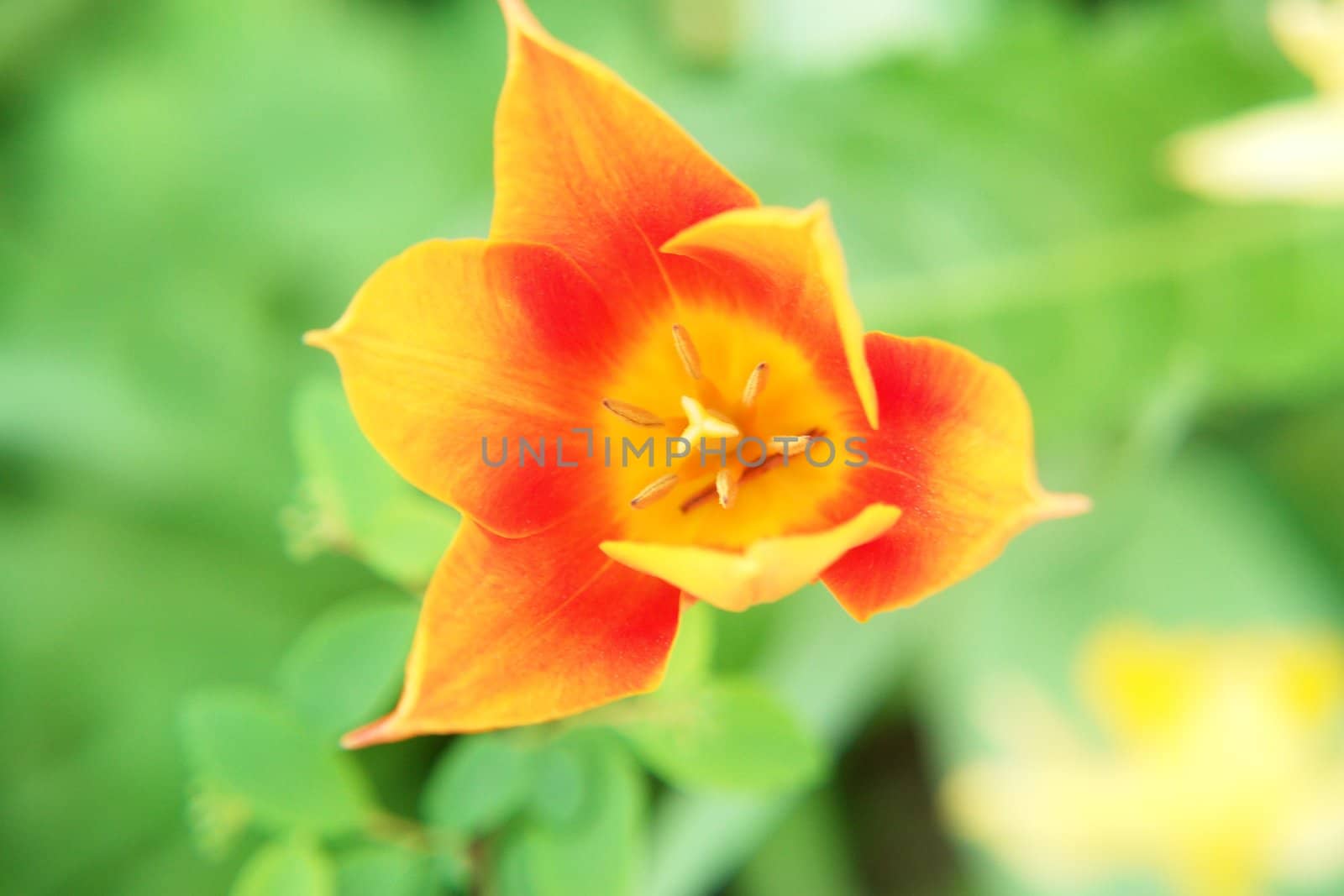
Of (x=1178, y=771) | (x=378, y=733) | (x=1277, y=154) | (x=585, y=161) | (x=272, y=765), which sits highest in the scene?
(x=585, y=161)

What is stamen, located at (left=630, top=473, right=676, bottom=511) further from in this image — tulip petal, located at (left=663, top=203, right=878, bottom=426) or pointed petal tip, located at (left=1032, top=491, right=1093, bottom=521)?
pointed petal tip, located at (left=1032, top=491, right=1093, bottom=521)

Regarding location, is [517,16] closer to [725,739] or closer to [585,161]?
[585,161]

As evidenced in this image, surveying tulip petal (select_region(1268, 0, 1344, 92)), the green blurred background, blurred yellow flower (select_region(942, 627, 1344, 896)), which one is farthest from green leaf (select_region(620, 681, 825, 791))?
tulip petal (select_region(1268, 0, 1344, 92))

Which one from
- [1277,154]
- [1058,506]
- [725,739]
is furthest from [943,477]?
[1277,154]

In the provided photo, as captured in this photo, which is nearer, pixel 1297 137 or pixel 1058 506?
pixel 1058 506

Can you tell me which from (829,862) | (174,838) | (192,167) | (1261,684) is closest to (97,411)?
(192,167)

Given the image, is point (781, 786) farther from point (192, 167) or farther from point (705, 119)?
point (192, 167)

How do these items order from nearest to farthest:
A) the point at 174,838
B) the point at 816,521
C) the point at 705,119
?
the point at 816,521 → the point at 705,119 → the point at 174,838
